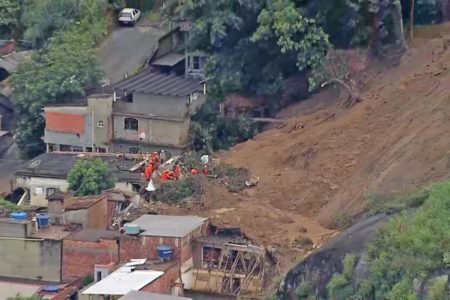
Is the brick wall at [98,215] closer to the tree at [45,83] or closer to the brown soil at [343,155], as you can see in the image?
the brown soil at [343,155]

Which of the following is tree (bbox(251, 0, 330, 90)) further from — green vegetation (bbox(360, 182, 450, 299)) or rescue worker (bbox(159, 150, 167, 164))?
green vegetation (bbox(360, 182, 450, 299))

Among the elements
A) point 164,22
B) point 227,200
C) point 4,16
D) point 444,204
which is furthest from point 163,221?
point 4,16

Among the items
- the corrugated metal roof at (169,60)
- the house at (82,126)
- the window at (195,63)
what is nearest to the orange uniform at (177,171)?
the house at (82,126)

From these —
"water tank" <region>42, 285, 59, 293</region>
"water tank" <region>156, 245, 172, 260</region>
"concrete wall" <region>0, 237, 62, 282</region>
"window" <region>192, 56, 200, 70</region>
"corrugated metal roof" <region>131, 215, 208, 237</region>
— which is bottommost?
"water tank" <region>42, 285, 59, 293</region>

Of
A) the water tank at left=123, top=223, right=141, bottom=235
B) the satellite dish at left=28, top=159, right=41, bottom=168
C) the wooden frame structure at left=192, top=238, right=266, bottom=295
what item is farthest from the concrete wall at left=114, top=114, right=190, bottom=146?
the wooden frame structure at left=192, top=238, right=266, bottom=295

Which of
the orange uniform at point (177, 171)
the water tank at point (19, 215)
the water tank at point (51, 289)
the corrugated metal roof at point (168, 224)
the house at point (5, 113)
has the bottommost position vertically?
the water tank at point (51, 289)

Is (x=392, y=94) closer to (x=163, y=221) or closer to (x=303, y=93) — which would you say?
(x=303, y=93)
